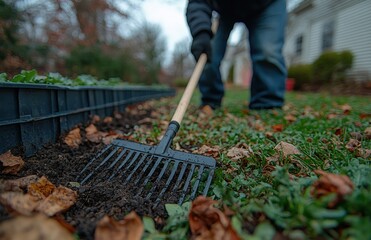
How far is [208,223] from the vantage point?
83 centimetres

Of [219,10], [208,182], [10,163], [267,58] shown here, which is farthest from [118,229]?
[219,10]

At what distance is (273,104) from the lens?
290 centimetres

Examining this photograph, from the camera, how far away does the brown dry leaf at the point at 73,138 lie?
1608mm

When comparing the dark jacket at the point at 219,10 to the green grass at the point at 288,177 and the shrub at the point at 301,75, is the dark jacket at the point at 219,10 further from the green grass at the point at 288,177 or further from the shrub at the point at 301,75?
the shrub at the point at 301,75

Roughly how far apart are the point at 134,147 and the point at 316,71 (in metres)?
8.98

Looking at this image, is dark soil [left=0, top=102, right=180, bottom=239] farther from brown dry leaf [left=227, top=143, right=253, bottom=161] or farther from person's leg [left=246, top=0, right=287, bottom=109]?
person's leg [left=246, top=0, right=287, bottom=109]

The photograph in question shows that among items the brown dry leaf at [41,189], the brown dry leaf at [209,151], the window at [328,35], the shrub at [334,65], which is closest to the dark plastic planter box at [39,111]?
the brown dry leaf at [41,189]

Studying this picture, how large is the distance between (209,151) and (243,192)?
1.59 feet

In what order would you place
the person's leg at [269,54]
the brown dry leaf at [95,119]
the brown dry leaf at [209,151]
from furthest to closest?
the person's leg at [269,54], the brown dry leaf at [95,119], the brown dry leaf at [209,151]

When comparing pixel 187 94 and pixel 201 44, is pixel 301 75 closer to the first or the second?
pixel 201 44

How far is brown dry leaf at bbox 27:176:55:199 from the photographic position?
98 cm

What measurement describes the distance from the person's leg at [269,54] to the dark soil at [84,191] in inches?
82.1

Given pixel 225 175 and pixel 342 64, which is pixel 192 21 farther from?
pixel 342 64

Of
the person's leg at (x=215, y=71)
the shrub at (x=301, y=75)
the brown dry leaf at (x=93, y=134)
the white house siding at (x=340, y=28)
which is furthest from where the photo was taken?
the shrub at (x=301, y=75)
